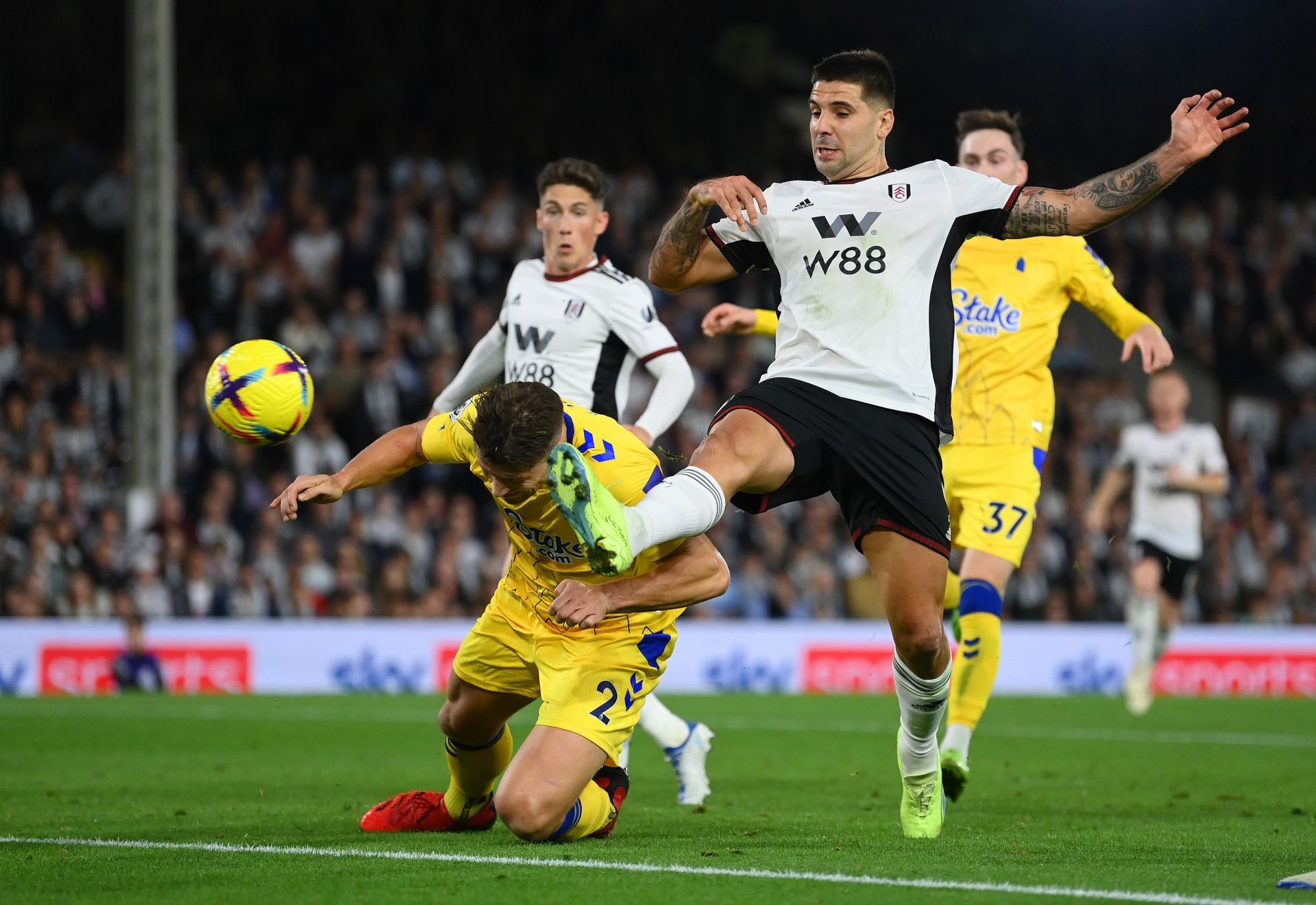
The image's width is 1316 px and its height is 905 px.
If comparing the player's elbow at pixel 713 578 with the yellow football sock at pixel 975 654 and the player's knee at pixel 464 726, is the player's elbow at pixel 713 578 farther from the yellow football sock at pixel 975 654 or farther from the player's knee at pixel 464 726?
the yellow football sock at pixel 975 654

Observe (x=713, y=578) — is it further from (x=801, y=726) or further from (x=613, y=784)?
(x=801, y=726)

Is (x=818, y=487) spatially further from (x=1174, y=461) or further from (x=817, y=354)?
(x=1174, y=461)

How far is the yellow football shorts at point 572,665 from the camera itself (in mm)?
5590

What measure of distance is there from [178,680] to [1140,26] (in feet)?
58.7

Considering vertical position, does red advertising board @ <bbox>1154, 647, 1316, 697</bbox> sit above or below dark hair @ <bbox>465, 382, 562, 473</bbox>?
below

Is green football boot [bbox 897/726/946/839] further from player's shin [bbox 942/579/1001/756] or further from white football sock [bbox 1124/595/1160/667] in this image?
white football sock [bbox 1124/595/1160/667]

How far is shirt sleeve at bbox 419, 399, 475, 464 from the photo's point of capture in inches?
215

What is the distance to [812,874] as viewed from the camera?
473 centimetres

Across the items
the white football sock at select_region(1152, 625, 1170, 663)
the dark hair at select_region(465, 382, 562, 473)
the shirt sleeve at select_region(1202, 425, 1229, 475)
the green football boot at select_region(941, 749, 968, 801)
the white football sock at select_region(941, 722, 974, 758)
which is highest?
the dark hair at select_region(465, 382, 562, 473)

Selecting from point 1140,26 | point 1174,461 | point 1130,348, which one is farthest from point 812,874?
point 1140,26

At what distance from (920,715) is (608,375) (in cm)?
240

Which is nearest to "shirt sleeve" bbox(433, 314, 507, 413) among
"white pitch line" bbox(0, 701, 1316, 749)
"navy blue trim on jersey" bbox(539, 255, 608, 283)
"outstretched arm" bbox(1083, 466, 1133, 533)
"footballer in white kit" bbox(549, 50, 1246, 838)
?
"navy blue trim on jersey" bbox(539, 255, 608, 283)

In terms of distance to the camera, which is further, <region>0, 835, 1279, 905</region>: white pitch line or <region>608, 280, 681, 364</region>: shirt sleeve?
<region>608, 280, 681, 364</region>: shirt sleeve

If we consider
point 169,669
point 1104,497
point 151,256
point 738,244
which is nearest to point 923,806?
point 738,244
